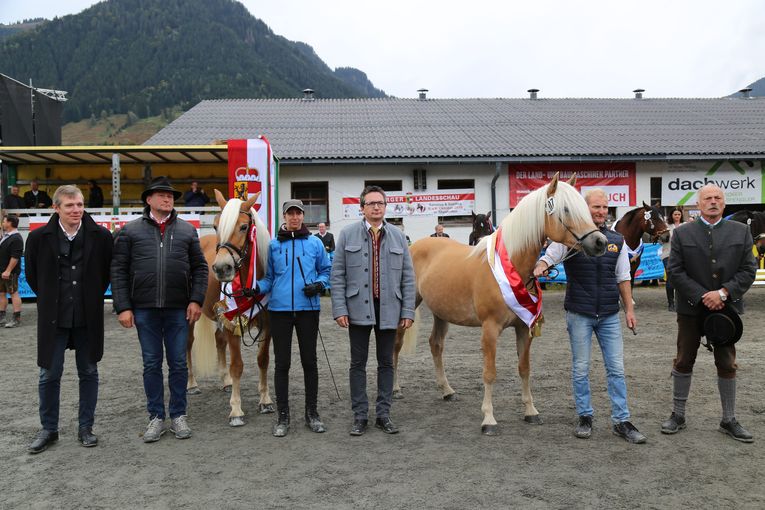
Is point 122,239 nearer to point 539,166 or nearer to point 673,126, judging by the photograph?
point 539,166

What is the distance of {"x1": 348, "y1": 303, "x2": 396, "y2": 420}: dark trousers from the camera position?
4.53 meters

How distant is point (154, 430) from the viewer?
4383 mm

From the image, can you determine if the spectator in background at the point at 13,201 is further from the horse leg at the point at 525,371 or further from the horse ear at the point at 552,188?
the horse ear at the point at 552,188

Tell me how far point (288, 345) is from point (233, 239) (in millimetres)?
950

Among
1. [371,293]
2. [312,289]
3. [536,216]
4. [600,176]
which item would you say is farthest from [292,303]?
[600,176]

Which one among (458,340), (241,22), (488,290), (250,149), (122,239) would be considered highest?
(241,22)

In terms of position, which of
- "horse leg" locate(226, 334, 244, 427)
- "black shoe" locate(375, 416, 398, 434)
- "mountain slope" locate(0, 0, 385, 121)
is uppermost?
"mountain slope" locate(0, 0, 385, 121)

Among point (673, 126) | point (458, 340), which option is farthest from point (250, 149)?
point (673, 126)

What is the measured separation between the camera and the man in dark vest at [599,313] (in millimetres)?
4254

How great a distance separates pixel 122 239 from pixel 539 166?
15.1 metres

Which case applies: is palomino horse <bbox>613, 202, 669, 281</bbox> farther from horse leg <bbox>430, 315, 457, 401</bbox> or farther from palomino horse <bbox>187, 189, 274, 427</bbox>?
palomino horse <bbox>187, 189, 274, 427</bbox>

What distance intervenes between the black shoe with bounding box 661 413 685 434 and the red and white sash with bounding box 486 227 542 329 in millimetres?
1232

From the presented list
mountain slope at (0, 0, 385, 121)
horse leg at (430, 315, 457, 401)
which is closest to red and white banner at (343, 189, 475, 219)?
horse leg at (430, 315, 457, 401)

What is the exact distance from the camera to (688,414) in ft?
15.7
